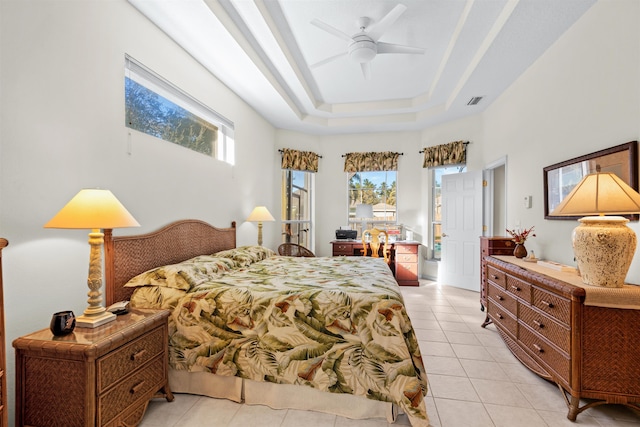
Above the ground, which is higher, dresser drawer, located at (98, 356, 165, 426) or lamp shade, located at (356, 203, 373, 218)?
lamp shade, located at (356, 203, 373, 218)

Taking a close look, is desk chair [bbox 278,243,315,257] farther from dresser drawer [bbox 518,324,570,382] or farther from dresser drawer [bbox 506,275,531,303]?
dresser drawer [bbox 518,324,570,382]

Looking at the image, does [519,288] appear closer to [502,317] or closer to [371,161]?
[502,317]

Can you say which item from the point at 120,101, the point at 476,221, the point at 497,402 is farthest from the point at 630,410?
the point at 120,101

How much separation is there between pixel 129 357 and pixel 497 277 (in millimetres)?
3128

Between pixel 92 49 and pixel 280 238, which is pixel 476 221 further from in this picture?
pixel 92 49

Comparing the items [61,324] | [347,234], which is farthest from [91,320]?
[347,234]

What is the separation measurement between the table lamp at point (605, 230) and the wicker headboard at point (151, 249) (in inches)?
119

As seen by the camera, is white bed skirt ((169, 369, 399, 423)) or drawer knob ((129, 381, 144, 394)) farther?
white bed skirt ((169, 369, 399, 423))

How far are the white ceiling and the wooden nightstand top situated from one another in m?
2.39

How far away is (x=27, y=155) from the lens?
169 cm

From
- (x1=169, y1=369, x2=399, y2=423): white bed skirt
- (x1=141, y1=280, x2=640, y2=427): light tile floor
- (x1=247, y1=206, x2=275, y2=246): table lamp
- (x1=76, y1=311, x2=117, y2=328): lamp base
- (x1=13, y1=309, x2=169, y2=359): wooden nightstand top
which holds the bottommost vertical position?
(x1=141, y1=280, x2=640, y2=427): light tile floor

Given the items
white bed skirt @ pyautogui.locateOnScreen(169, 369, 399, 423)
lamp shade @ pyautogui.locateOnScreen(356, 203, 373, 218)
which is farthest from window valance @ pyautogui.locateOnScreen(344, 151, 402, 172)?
white bed skirt @ pyautogui.locateOnScreen(169, 369, 399, 423)

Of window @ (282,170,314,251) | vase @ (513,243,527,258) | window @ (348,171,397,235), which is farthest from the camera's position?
window @ (348,171,397,235)

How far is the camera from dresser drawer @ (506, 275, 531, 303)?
2.41 m
